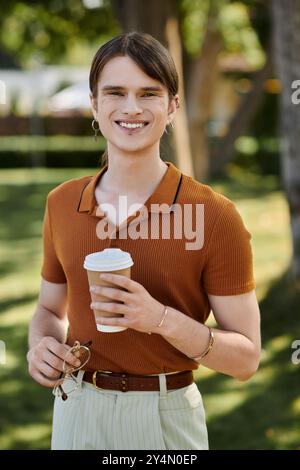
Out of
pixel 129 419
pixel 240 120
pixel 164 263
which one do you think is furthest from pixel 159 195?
pixel 240 120

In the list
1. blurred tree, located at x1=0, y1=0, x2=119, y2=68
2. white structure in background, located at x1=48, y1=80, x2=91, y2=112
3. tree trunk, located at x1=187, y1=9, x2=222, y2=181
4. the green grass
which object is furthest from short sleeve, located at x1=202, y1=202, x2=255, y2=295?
white structure in background, located at x1=48, y1=80, x2=91, y2=112

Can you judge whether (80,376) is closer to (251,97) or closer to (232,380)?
(232,380)

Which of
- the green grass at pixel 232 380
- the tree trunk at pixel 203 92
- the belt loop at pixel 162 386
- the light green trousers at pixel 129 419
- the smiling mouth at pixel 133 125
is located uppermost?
the tree trunk at pixel 203 92

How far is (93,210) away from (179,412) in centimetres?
57

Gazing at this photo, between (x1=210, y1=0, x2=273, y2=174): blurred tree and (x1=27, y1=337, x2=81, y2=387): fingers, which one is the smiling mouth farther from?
(x1=210, y1=0, x2=273, y2=174): blurred tree

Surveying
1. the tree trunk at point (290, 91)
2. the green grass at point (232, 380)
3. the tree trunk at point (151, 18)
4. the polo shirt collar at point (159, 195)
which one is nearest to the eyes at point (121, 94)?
the polo shirt collar at point (159, 195)

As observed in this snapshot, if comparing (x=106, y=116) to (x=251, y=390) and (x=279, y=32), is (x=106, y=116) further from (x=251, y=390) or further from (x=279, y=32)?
(x=279, y=32)

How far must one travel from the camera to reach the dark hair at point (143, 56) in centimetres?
210

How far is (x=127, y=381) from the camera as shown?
2.16 m

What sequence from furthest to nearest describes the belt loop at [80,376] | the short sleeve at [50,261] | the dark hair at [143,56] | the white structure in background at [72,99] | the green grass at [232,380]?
the white structure in background at [72,99] → the green grass at [232,380] → the short sleeve at [50,261] → the belt loop at [80,376] → the dark hair at [143,56]

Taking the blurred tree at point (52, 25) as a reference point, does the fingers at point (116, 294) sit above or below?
below

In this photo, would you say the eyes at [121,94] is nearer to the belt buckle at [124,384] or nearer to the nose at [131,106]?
the nose at [131,106]

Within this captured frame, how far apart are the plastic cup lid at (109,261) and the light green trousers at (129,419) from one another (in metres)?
0.40

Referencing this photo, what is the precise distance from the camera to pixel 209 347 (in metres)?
2.08
